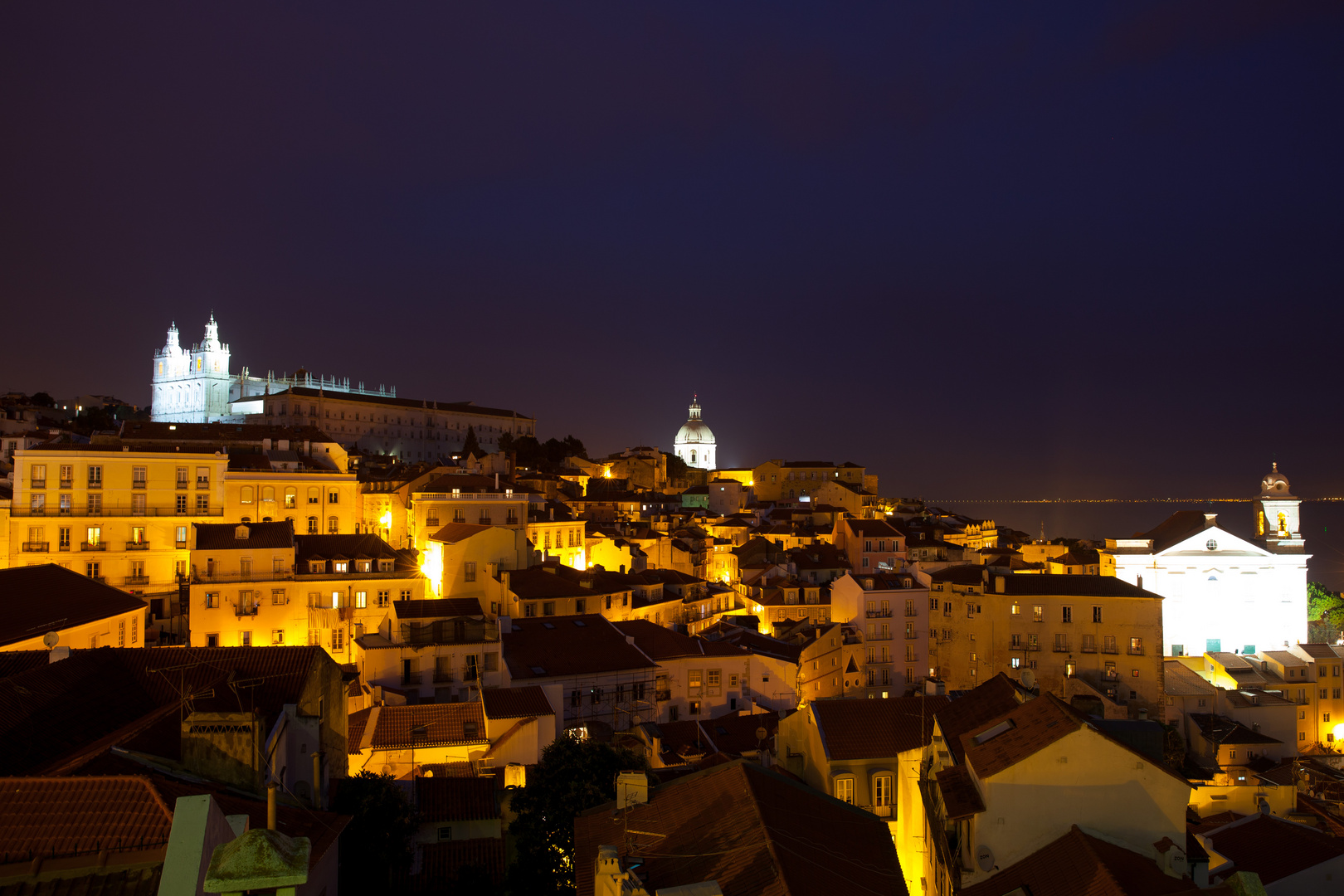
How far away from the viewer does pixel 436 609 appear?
30328 mm

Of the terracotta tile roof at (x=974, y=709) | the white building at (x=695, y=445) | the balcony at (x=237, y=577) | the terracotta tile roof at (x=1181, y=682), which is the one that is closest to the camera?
the terracotta tile roof at (x=974, y=709)

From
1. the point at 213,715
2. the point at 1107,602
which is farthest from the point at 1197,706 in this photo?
the point at 213,715

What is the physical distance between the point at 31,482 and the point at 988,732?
4004cm

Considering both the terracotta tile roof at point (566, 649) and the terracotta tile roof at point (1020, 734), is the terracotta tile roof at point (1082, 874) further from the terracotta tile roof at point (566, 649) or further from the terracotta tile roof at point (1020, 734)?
the terracotta tile roof at point (566, 649)

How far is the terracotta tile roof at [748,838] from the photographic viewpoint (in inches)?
397

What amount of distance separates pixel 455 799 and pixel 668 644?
16761mm

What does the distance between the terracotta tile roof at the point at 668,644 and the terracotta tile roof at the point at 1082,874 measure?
804 inches

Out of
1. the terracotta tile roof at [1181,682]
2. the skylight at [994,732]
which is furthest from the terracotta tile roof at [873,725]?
the terracotta tile roof at [1181,682]

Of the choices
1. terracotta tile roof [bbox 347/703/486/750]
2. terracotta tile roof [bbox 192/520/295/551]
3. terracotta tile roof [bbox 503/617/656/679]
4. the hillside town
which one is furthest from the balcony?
terracotta tile roof [bbox 347/703/486/750]

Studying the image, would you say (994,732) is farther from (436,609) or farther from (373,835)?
(436,609)

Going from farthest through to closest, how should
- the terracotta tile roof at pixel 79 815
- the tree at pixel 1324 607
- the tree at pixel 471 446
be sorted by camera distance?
the tree at pixel 471 446 < the tree at pixel 1324 607 < the terracotta tile roof at pixel 79 815

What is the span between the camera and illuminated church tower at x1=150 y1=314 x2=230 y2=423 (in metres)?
100

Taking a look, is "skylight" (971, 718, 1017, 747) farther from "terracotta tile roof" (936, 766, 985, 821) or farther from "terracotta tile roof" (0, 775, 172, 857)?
"terracotta tile roof" (0, 775, 172, 857)

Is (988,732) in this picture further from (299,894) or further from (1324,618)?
(1324,618)
